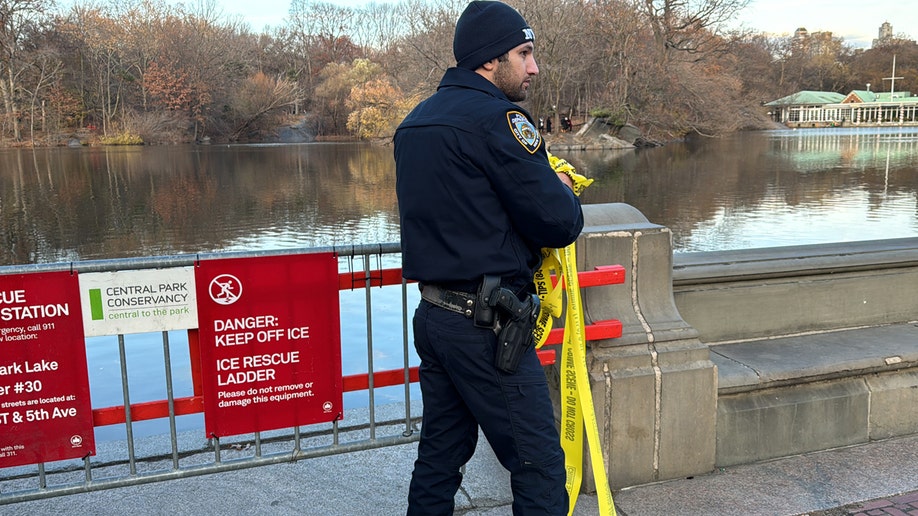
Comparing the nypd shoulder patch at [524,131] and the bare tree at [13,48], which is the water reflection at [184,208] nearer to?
the nypd shoulder patch at [524,131]

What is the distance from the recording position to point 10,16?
6216 centimetres

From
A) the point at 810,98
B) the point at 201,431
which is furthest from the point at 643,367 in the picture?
the point at 810,98

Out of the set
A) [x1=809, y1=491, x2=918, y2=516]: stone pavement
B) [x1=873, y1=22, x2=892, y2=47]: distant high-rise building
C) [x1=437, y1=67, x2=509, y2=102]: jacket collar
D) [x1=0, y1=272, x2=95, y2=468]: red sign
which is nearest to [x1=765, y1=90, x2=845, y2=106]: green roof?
[x1=873, y1=22, x2=892, y2=47]: distant high-rise building

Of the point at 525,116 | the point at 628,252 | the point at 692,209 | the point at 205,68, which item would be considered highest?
the point at 205,68

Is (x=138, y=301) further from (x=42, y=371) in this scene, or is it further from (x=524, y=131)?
(x=524, y=131)

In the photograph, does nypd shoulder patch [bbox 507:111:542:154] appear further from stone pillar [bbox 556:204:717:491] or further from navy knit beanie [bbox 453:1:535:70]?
stone pillar [bbox 556:204:717:491]

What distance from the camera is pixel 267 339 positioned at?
3445 millimetres

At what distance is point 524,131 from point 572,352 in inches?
42.1

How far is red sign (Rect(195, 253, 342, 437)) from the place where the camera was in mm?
3350

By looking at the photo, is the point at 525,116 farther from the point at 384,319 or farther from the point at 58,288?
the point at 384,319

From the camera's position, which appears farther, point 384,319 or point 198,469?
point 384,319

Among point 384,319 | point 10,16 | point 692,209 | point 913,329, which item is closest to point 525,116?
point 913,329

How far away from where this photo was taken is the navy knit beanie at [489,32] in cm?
262

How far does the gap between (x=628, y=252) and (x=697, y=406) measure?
848mm
